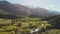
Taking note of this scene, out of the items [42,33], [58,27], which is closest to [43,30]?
[42,33]

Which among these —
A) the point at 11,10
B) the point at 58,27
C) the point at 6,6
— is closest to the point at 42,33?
the point at 58,27

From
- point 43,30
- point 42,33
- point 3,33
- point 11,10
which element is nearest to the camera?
point 3,33

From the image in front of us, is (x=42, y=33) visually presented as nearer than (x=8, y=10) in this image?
Yes

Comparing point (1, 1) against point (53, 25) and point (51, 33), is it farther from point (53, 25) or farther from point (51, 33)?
point (51, 33)

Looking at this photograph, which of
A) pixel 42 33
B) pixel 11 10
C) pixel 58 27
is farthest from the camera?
pixel 11 10

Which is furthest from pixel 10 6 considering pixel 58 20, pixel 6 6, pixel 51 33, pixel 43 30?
pixel 51 33

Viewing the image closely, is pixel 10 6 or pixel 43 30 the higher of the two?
pixel 10 6

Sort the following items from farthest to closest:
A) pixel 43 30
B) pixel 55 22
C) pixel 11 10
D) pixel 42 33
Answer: pixel 11 10, pixel 55 22, pixel 43 30, pixel 42 33

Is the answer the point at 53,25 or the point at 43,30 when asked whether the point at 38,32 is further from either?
the point at 53,25

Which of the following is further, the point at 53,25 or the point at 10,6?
the point at 10,6
